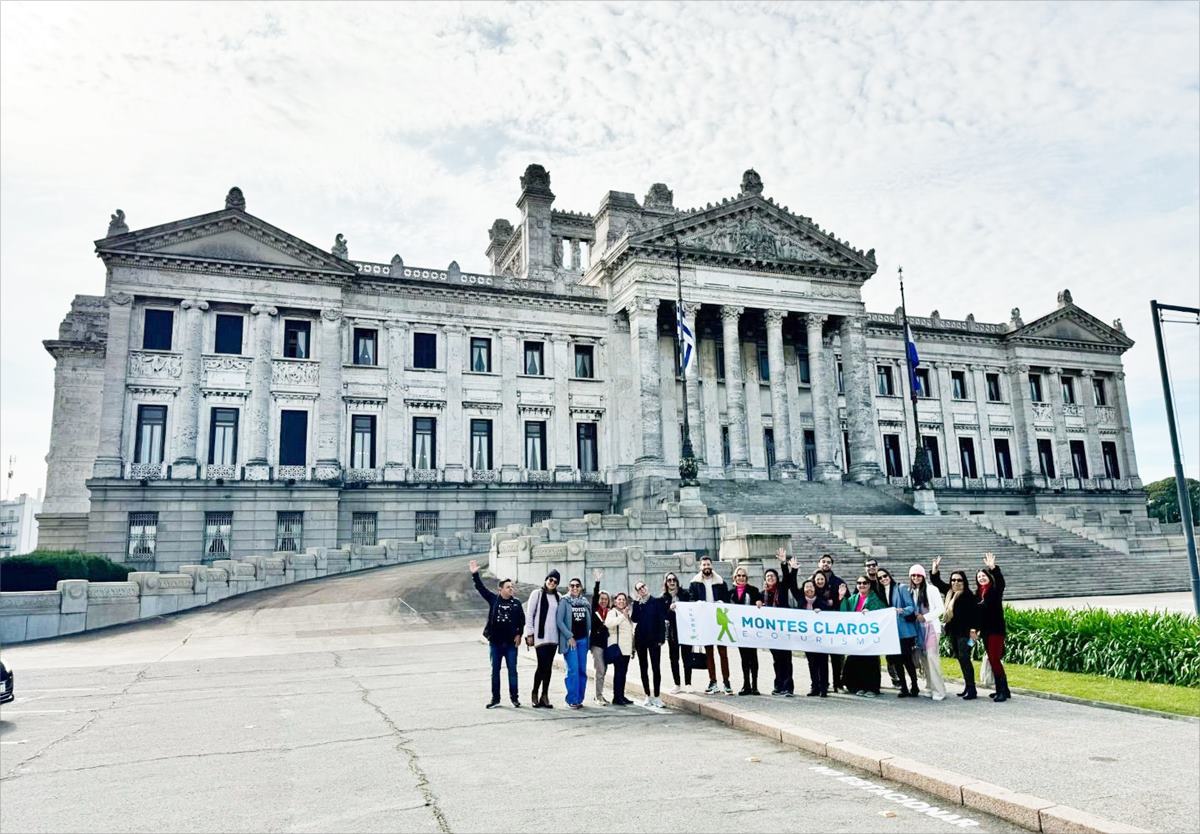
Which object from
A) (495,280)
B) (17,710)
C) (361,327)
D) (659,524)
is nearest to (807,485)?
(659,524)

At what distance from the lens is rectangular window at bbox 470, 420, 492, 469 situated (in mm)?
44344

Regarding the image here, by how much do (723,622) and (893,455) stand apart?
146 feet

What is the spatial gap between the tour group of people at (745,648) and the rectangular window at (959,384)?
47642mm

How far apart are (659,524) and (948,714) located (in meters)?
20.8

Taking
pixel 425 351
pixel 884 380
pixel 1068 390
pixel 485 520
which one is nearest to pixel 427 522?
pixel 485 520

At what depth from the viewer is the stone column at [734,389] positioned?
4428 centimetres

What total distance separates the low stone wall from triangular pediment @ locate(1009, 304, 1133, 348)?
44858 millimetres

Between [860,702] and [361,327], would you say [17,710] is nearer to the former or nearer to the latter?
[860,702]

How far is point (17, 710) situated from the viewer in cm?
1290

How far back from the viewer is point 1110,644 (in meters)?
13.3

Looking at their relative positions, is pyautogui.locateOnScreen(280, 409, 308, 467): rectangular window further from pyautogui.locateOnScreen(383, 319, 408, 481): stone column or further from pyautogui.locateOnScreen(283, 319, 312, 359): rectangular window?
pyautogui.locateOnScreen(383, 319, 408, 481): stone column

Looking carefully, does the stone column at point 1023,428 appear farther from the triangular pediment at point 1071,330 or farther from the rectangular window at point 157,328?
the rectangular window at point 157,328

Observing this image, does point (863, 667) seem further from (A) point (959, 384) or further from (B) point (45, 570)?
(A) point (959, 384)

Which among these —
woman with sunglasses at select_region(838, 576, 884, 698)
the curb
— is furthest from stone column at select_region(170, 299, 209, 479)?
the curb
